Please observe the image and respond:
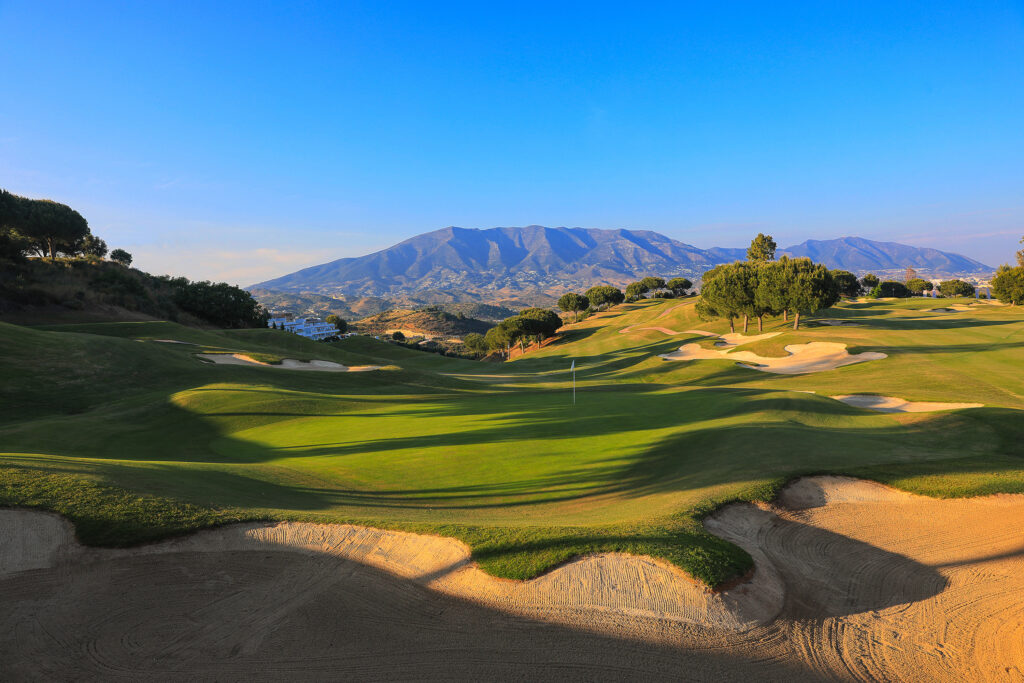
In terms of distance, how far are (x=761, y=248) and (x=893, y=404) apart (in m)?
82.8

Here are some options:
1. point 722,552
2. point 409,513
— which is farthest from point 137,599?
point 722,552

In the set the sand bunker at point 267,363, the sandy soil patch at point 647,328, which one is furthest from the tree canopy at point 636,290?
the sand bunker at point 267,363

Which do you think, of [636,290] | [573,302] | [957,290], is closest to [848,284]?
[957,290]

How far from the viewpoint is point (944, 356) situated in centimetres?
3869

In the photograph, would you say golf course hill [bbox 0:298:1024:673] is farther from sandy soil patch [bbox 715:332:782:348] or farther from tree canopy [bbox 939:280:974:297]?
tree canopy [bbox 939:280:974:297]

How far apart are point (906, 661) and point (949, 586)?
2.72 m

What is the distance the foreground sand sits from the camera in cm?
566

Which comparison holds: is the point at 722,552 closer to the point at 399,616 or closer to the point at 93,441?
the point at 399,616

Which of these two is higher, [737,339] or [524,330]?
[524,330]

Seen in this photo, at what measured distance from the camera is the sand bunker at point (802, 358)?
41156 mm

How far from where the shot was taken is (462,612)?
6613 mm

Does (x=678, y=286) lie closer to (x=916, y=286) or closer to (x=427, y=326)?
(x=916, y=286)

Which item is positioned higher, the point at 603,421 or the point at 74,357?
the point at 74,357

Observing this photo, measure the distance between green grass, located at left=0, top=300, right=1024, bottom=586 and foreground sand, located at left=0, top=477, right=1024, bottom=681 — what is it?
567 millimetres
